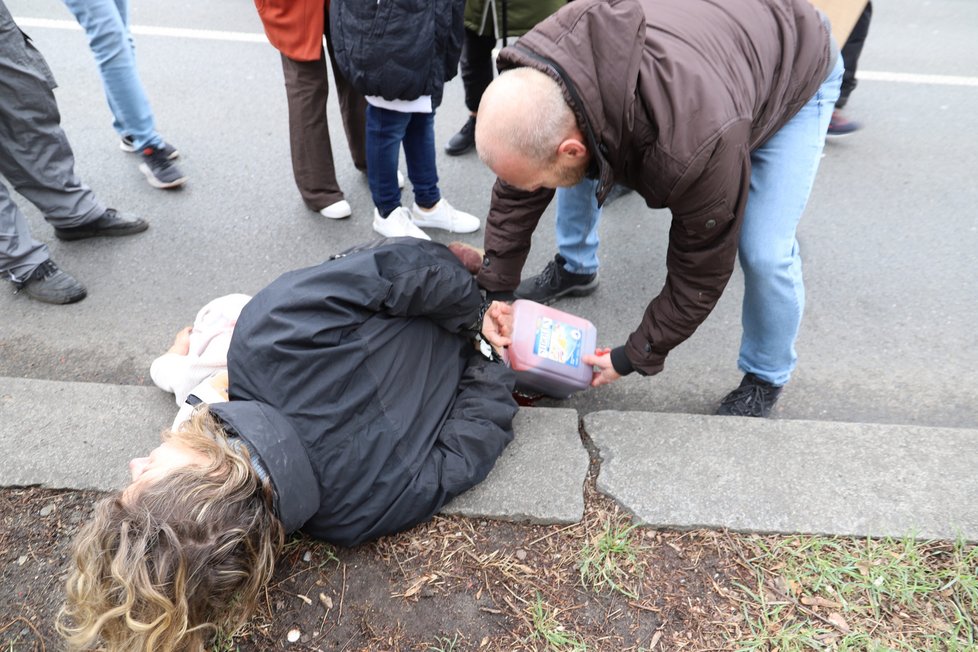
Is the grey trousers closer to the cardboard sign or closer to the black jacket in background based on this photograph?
the black jacket in background

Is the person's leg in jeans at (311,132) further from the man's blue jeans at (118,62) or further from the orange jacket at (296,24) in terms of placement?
the man's blue jeans at (118,62)

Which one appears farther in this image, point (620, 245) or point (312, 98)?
point (620, 245)

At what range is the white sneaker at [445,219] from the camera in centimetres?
330

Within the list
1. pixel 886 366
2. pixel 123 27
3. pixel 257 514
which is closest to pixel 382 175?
pixel 123 27

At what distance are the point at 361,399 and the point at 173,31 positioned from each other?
4.41 metres

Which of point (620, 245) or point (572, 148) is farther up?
point (572, 148)

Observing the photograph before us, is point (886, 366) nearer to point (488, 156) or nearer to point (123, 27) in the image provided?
point (488, 156)

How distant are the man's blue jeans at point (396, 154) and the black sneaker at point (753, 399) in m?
1.70

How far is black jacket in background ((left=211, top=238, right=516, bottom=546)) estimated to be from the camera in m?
1.74

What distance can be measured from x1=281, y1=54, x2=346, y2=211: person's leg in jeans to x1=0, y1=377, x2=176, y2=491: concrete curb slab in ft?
4.31

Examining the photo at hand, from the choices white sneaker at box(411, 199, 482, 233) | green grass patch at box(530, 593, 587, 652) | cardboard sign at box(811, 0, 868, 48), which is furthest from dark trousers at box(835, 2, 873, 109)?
green grass patch at box(530, 593, 587, 652)

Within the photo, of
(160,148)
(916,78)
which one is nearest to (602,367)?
(160,148)

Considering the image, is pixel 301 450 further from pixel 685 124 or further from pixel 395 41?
pixel 395 41

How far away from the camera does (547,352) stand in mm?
2359
